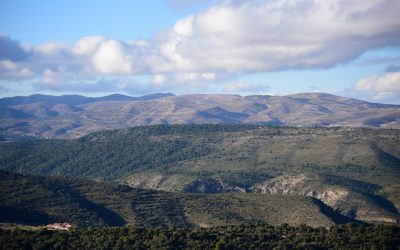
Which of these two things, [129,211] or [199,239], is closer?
[199,239]

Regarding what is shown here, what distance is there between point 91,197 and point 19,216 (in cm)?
3429

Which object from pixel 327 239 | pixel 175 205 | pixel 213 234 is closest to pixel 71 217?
pixel 175 205

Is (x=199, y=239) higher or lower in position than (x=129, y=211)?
higher

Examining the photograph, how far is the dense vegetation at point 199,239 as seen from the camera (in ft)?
355

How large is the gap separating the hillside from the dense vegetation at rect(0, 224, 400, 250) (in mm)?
49877

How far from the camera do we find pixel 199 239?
112 meters

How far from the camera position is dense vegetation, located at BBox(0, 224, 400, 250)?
10819cm

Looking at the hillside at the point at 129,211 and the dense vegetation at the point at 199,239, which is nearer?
the dense vegetation at the point at 199,239

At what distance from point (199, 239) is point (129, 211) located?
74.7 meters

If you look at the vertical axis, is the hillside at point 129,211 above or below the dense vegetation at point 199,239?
below

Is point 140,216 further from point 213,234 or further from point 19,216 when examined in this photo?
point 213,234

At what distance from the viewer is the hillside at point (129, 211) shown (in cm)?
17100

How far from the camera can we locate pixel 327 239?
116 m

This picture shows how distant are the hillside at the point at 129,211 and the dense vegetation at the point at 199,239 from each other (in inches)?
1964
